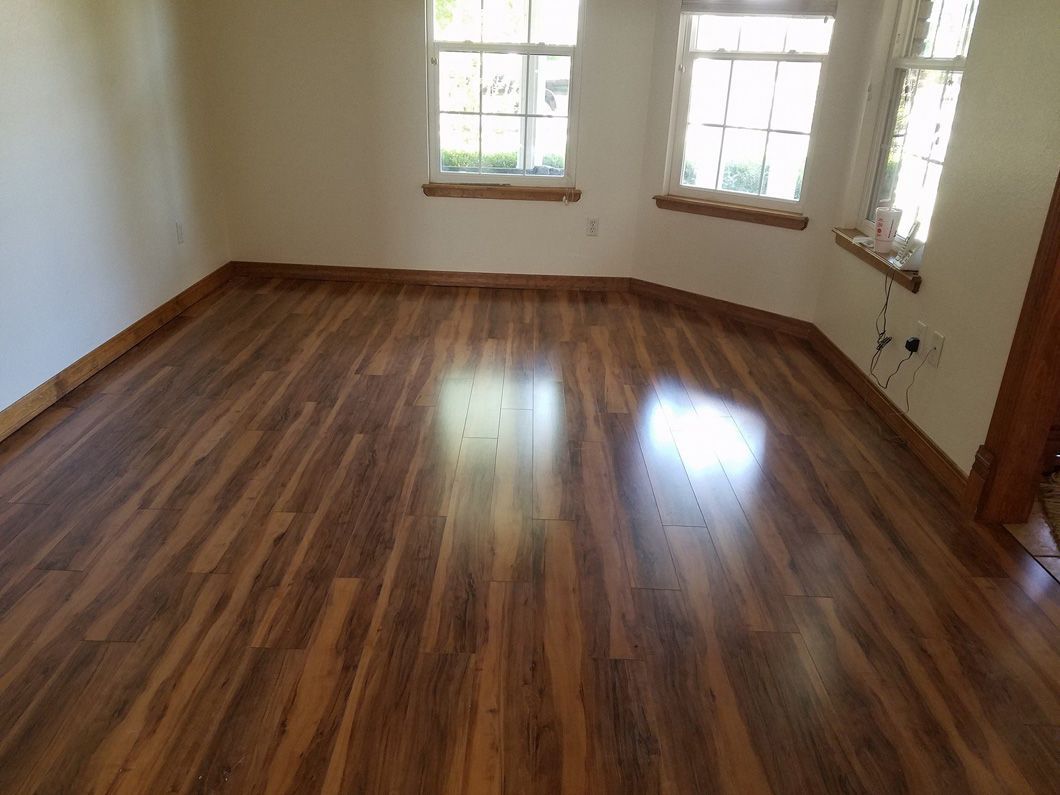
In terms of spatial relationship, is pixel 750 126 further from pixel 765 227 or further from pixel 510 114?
pixel 510 114

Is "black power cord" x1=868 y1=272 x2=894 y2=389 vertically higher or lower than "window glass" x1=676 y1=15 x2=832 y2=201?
lower

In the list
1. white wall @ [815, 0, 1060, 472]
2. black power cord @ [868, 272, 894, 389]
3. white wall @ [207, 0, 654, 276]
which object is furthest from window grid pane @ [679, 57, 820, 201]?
white wall @ [815, 0, 1060, 472]

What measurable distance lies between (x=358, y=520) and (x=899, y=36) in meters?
3.27

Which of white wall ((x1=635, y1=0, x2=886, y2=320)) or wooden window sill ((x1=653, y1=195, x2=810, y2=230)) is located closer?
white wall ((x1=635, y1=0, x2=886, y2=320))

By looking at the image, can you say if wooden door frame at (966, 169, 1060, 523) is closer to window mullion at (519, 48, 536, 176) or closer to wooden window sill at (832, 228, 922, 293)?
wooden window sill at (832, 228, 922, 293)

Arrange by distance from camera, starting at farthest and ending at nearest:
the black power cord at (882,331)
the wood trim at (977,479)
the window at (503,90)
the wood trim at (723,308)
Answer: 1. the window at (503,90)
2. the wood trim at (723,308)
3. the black power cord at (882,331)
4. the wood trim at (977,479)

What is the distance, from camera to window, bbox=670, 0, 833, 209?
4098mm

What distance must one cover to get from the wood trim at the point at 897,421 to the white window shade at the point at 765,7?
1.60m

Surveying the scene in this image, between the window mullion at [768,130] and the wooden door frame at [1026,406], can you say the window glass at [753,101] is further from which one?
the wooden door frame at [1026,406]

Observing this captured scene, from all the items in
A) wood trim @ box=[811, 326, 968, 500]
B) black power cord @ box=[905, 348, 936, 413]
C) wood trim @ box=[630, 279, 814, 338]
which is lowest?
wood trim @ box=[811, 326, 968, 500]

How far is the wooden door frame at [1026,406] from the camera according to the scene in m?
2.39

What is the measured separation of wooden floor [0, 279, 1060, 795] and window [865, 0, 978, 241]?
97 cm

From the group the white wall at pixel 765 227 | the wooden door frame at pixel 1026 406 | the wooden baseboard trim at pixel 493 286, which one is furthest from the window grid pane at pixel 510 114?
the wooden door frame at pixel 1026 406

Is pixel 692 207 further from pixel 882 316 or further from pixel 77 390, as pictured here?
pixel 77 390
